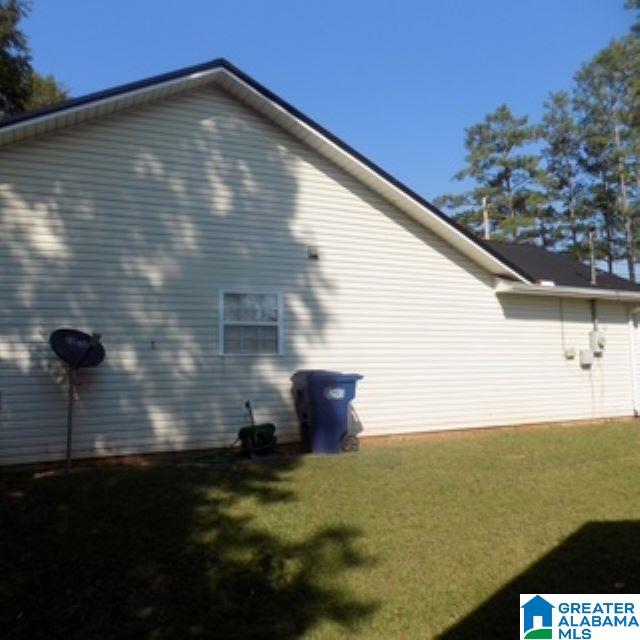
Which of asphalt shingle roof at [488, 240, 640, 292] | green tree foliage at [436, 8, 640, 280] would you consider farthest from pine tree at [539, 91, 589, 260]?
asphalt shingle roof at [488, 240, 640, 292]

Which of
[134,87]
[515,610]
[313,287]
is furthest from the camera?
[313,287]

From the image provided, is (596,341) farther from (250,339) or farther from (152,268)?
(152,268)

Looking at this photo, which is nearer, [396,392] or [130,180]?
[130,180]

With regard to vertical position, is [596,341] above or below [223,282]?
below

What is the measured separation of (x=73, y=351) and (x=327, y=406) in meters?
3.59

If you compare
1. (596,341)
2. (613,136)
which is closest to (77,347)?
(596,341)

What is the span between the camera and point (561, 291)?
42.3ft

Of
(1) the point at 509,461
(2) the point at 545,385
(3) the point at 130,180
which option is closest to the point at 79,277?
(3) the point at 130,180

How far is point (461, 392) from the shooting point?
1191 cm

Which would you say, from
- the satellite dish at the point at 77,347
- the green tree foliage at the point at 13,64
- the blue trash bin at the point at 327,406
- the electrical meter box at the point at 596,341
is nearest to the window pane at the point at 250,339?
the blue trash bin at the point at 327,406

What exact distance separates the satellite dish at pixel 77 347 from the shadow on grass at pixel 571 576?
581 cm


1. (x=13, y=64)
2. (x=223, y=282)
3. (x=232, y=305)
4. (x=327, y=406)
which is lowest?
(x=327, y=406)

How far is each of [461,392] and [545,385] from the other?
230 centimetres

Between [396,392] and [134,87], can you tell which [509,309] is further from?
[134,87]
